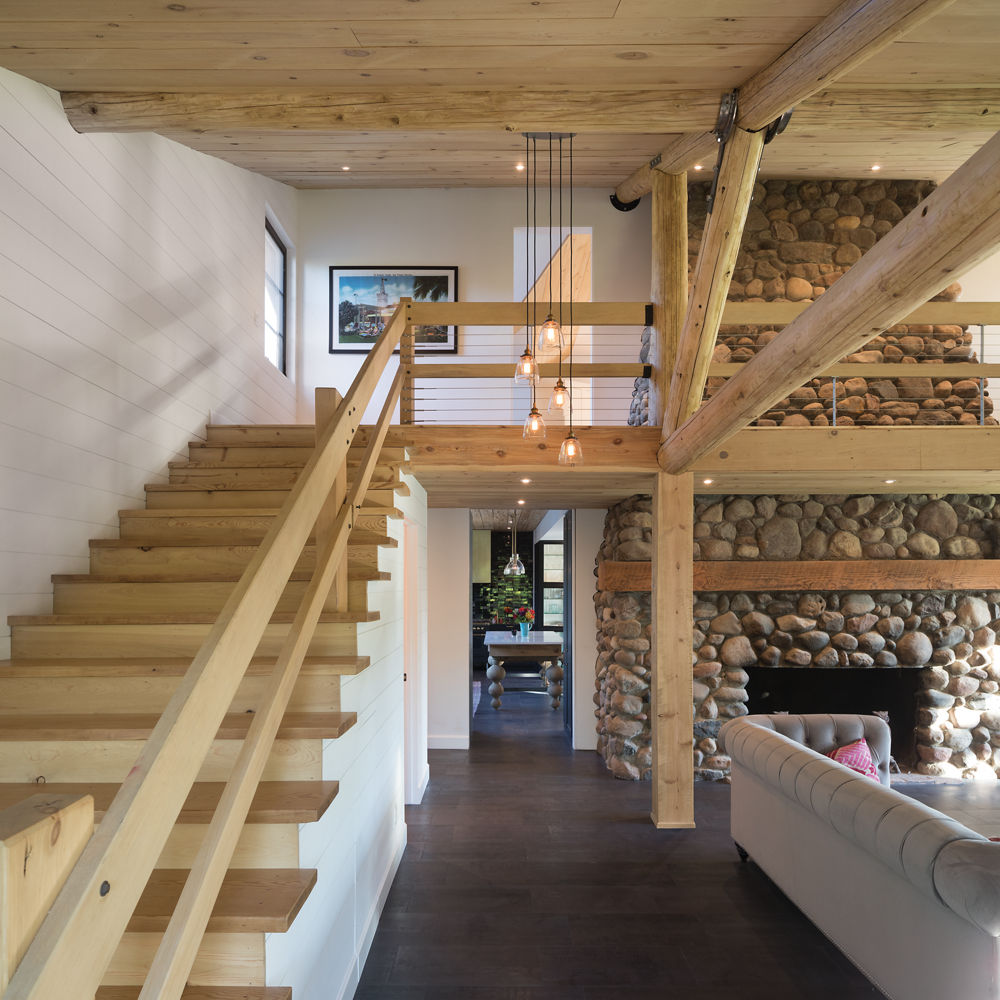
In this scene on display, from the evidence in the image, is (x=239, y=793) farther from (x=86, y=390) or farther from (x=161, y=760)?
(x=86, y=390)

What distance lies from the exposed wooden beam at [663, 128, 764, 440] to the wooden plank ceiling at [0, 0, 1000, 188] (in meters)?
0.21

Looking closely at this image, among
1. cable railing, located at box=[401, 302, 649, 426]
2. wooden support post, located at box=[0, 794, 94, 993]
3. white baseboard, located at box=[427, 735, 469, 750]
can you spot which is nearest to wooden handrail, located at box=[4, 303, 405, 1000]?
wooden support post, located at box=[0, 794, 94, 993]

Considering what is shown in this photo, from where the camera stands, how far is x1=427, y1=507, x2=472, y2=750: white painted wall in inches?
288

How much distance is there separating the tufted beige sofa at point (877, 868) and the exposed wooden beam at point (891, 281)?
1512 mm

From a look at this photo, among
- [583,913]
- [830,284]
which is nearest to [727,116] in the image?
[583,913]

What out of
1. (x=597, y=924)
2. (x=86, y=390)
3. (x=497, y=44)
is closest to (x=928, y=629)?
(x=597, y=924)

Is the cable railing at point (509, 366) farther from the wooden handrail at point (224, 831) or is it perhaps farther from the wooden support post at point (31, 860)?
the wooden support post at point (31, 860)

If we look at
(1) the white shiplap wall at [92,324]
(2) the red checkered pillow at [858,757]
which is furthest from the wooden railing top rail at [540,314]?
(2) the red checkered pillow at [858,757]

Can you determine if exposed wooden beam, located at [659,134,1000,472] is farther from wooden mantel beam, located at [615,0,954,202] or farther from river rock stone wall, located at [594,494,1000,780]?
river rock stone wall, located at [594,494,1000,780]

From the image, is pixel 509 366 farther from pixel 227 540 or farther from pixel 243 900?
pixel 243 900

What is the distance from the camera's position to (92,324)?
3.48 metres

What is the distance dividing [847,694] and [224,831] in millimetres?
6016

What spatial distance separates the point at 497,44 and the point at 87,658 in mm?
2542

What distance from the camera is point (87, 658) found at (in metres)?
2.93
